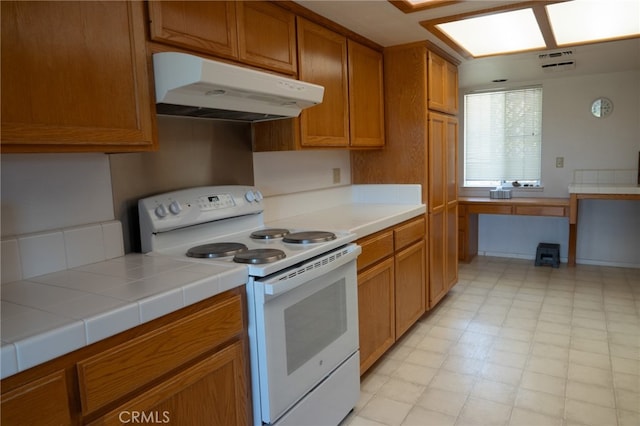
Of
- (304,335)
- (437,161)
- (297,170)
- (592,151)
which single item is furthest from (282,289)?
(592,151)

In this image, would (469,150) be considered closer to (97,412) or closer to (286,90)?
(286,90)

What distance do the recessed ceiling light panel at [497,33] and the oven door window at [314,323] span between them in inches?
71.8

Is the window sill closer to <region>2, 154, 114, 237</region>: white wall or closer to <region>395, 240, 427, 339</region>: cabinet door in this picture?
<region>395, 240, 427, 339</region>: cabinet door

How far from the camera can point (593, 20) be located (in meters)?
2.65

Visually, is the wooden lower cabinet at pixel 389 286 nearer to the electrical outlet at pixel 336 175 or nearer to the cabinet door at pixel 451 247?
the cabinet door at pixel 451 247

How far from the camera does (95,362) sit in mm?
1020

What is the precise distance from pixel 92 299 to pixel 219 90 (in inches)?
33.4

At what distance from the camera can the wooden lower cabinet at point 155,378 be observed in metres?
0.93

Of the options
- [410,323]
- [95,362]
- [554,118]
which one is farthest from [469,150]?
[95,362]

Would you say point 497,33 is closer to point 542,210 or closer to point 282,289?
point 542,210

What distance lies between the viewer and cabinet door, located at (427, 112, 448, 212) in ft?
10.2

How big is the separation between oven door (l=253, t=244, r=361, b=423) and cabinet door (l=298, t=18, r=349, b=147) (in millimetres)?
753

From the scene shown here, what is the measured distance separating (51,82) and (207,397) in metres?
1.04

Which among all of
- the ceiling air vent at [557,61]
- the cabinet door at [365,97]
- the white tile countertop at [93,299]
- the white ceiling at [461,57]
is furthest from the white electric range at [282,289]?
the ceiling air vent at [557,61]
